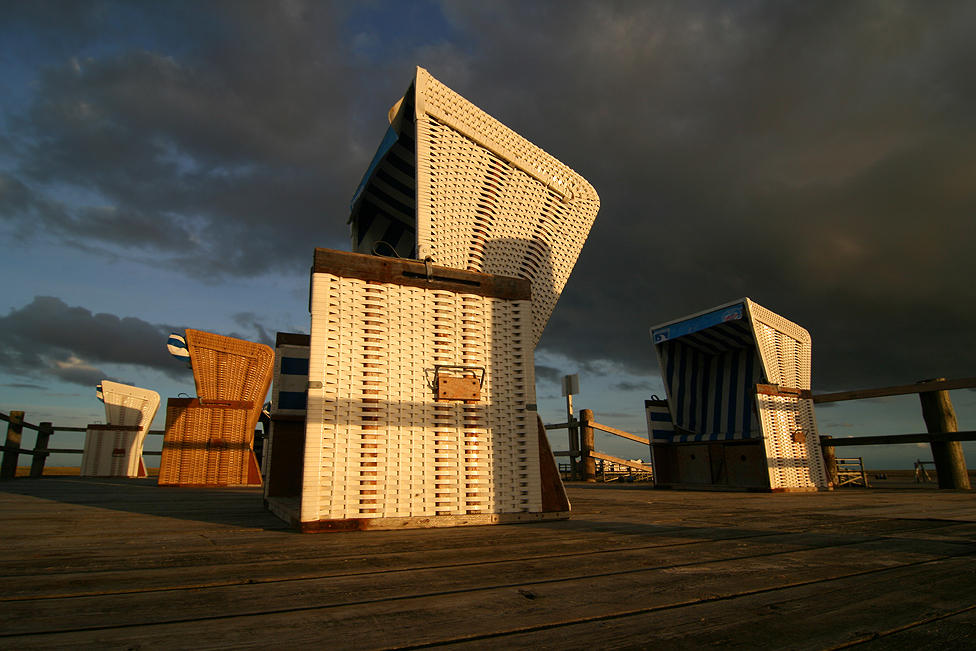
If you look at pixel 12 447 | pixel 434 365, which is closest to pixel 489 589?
pixel 434 365

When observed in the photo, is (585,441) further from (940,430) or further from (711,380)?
(940,430)

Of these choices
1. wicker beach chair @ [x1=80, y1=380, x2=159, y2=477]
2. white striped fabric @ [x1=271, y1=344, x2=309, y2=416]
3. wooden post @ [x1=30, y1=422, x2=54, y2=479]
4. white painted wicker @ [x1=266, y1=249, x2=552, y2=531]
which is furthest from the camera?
wicker beach chair @ [x1=80, y1=380, x2=159, y2=477]

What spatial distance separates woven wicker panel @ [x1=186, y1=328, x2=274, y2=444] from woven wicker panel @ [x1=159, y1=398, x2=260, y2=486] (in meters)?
0.28

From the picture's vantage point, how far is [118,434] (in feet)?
43.4

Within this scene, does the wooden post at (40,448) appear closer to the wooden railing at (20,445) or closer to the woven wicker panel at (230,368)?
the wooden railing at (20,445)

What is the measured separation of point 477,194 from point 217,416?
27.7 feet

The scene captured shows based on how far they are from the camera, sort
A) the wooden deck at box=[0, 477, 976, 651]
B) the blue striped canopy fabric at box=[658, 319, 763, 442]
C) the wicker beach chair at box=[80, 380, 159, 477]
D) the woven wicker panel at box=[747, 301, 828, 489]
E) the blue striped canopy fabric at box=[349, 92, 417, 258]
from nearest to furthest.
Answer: the wooden deck at box=[0, 477, 976, 651], the blue striped canopy fabric at box=[349, 92, 417, 258], the woven wicker panel at box=[747, 301, 828, 489], the blue striped canopy fabric at box=[658, 319, 763, 442], the wicker beach chair at box=[80, 380, 159, 477]

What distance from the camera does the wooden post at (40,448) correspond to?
1119cm

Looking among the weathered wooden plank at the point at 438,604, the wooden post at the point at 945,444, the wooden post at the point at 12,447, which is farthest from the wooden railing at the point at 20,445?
Answer: the wooden post at the point at 945,444

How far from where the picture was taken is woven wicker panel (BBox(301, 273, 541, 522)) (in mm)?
3322

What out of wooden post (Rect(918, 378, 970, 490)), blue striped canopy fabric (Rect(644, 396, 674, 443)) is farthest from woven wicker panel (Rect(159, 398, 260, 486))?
wooden post (Rect(918, 378, 970, 490))

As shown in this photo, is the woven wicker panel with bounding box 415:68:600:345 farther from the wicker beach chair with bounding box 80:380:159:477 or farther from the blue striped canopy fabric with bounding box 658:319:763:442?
the wicker beach chair with bounding box 80:380:159:477

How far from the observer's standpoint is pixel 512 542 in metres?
2.70

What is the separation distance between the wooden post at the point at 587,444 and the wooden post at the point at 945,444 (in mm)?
6830
